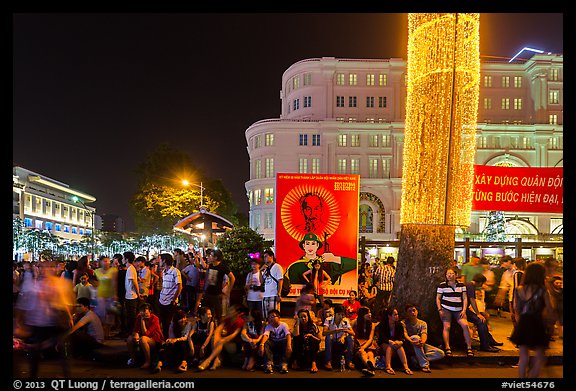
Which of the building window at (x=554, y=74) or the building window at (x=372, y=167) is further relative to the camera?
the building window at (x=554, y=74)

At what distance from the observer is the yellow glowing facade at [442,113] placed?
9.88 m

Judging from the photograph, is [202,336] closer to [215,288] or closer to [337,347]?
[215,288]

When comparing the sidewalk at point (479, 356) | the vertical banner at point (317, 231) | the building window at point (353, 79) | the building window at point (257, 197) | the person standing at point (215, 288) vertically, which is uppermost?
the building window at point (353, 79)

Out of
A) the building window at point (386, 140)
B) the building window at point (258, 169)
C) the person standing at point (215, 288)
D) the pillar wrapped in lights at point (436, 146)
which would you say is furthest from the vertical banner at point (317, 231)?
the building window at point (386, 140)

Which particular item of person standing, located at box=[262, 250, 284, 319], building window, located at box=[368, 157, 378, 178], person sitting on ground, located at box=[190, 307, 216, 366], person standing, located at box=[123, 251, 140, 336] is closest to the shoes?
person standing, located at box=[262, 250, 284, 319]

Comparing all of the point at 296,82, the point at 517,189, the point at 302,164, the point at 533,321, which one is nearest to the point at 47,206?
the point at 296,82

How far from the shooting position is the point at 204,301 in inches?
401

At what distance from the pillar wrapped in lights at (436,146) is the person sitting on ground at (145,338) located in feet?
16.0

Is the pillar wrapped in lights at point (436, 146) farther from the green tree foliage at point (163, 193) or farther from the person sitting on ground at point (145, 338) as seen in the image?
the green tree foliage at point (163, 193)

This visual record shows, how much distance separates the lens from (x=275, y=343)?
27.0 ft

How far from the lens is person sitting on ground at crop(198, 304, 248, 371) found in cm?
819

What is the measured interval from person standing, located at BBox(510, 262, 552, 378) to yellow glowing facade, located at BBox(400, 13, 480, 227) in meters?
3.37
